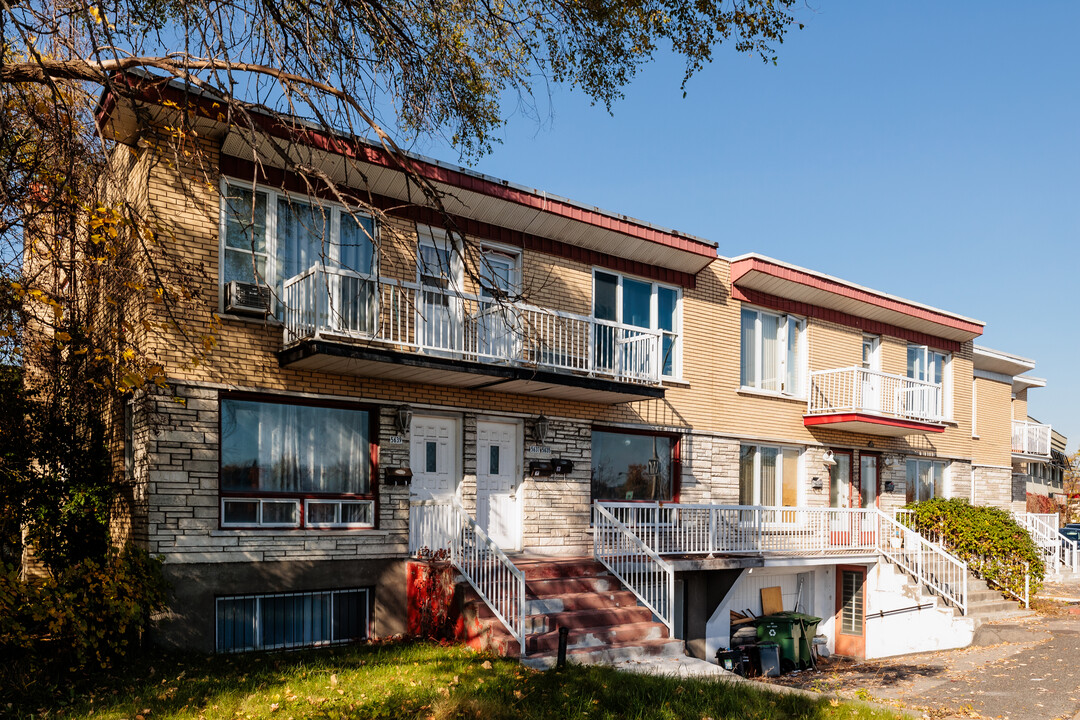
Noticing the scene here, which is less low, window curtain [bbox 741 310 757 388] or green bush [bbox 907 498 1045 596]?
window curtain [bbox 741 310 757 388]

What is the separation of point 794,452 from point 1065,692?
9034 mm

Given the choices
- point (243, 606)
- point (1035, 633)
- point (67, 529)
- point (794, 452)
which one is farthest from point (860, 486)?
point (67, 529)

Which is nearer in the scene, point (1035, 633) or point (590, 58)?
point (590, 58)

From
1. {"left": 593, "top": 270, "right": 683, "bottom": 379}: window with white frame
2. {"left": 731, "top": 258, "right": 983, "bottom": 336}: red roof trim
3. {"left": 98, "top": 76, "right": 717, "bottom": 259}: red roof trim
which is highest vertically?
{"left": 98, "top": 76, "right": 717, "bottom": 259}: red roof trim

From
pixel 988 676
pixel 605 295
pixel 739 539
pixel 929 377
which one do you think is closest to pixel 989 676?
pixel 988 676

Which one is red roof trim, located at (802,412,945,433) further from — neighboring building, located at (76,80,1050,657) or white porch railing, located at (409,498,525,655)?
white porch railing, located at (409,498,525,655)

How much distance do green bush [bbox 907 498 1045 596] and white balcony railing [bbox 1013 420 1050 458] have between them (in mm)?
12944

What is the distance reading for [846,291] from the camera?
856 inches

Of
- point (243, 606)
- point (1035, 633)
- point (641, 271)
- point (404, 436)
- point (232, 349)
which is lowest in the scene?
point (1035, 633)

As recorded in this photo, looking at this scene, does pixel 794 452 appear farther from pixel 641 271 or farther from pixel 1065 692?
pixel 1065 692

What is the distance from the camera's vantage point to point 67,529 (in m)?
13.0

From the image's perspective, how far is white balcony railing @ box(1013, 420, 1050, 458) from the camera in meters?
33.2

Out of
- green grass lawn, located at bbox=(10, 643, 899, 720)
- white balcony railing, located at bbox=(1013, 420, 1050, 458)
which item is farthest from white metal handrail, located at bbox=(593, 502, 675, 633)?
white balcony railing, located at bbox=(1013, 420, 1050, 458)

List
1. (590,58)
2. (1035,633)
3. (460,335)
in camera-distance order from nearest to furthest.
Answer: (590,58) → (460,335) → (1035,633)
